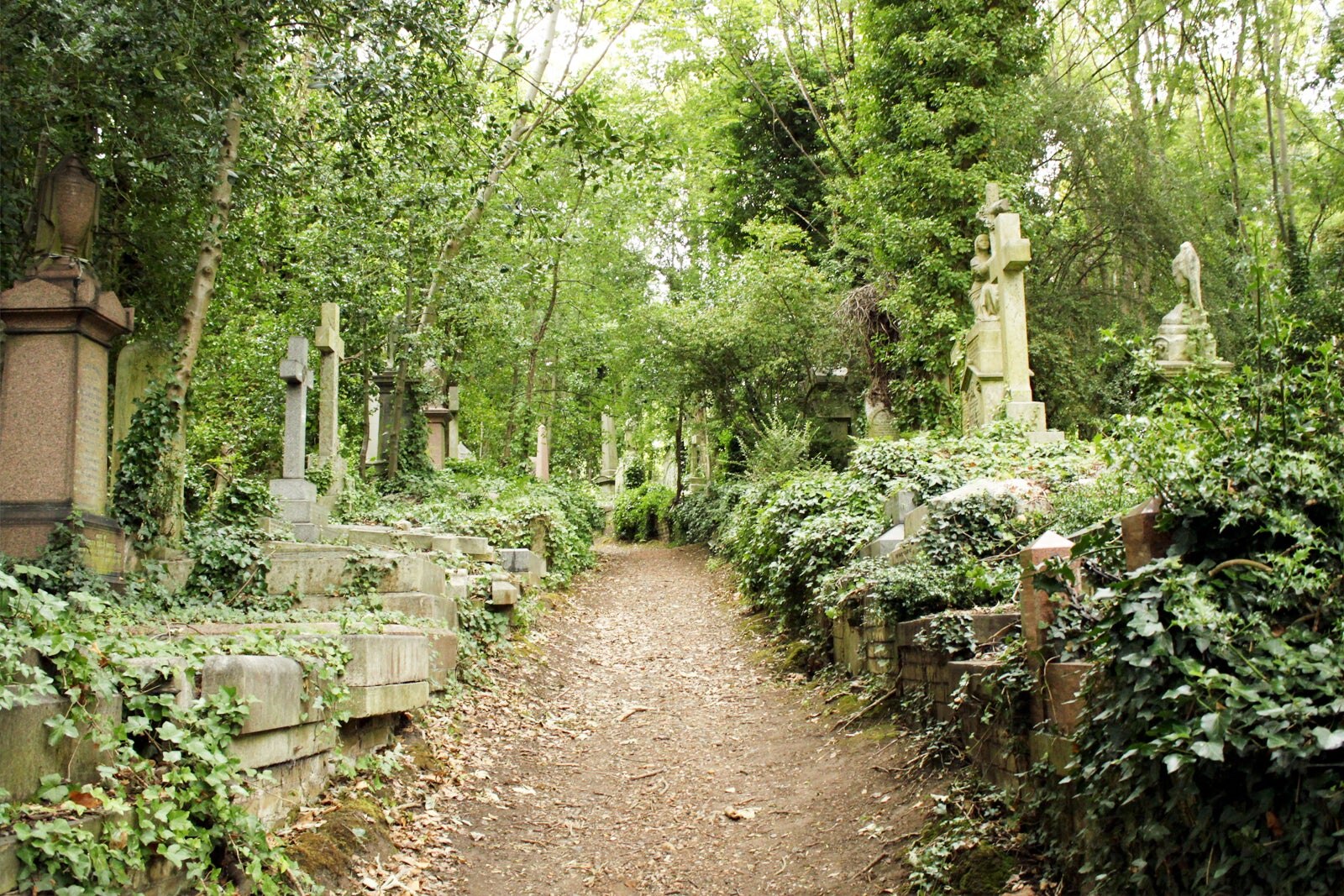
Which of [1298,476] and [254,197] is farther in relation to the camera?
[254,197]

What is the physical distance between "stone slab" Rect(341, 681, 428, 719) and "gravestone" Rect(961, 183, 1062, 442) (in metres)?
8.50

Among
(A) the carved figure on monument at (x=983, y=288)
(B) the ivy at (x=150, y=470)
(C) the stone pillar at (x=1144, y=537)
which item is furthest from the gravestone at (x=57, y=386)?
(A) the carved figure on monument at (x=983, y=288)

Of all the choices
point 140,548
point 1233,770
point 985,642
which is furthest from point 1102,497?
point 140,548

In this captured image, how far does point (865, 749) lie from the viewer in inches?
264

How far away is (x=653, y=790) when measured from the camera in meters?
7.02

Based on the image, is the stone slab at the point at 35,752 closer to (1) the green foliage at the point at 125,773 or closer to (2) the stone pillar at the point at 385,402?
(1) the green foliage at the point at 125,773

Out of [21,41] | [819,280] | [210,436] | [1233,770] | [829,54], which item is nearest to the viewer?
[1233,770]

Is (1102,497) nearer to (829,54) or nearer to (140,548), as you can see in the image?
(140,548)

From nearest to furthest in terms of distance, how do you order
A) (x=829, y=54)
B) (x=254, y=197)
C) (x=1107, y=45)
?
(x=254, y=197), (x=1107, y=45), (x=829, y=54)

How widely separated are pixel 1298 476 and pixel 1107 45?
22153mm

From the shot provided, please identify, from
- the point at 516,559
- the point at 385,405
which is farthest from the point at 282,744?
the point at 385,405

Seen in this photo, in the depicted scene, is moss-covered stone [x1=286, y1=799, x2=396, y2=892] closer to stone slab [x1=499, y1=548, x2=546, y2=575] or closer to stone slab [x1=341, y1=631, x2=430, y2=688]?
stone slab [x1=341, y1=631, x2=430, y2=688]

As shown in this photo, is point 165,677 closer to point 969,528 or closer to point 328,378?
point 969,528

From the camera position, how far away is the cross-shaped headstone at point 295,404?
42.3 ft
